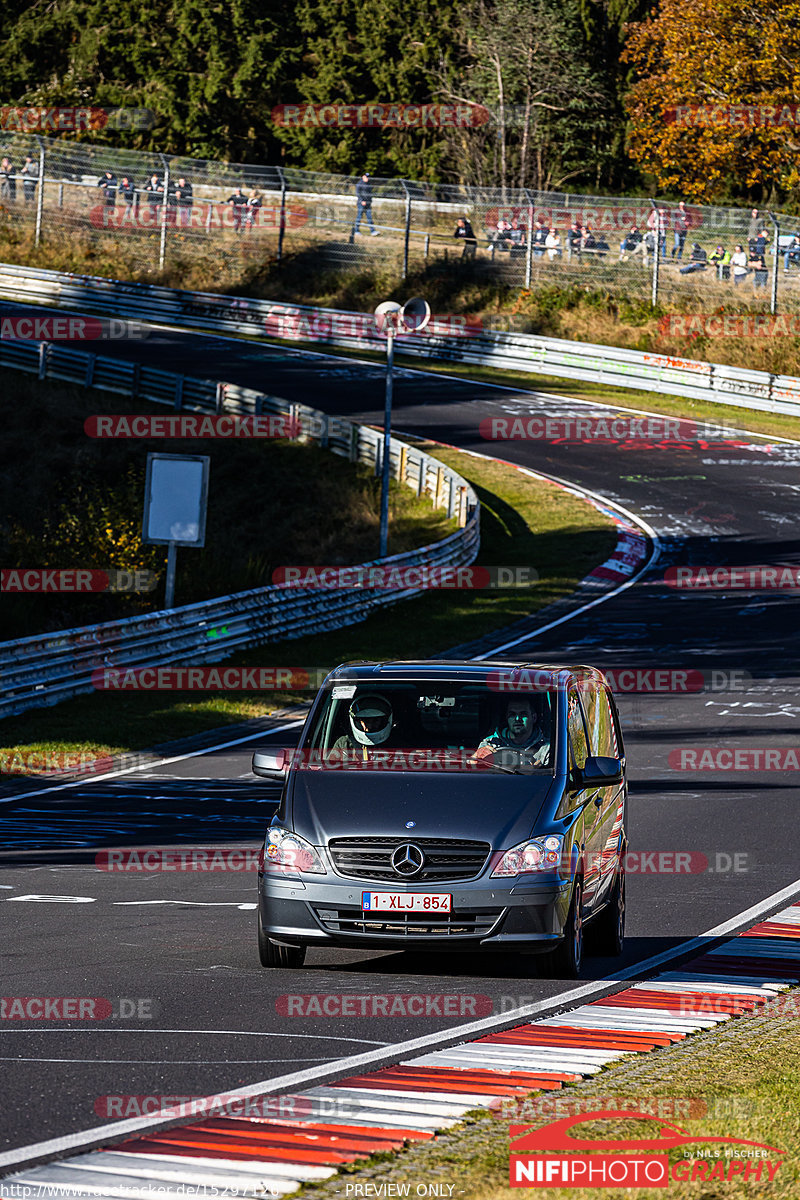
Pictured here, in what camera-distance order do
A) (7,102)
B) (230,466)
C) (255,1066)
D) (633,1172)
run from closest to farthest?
1. (633,1172)
2. (255,1066)
3. (230,466)
4. (7,102)

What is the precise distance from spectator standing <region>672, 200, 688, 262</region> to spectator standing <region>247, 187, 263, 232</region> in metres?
17.1

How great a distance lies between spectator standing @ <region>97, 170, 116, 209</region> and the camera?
61938 millimetres

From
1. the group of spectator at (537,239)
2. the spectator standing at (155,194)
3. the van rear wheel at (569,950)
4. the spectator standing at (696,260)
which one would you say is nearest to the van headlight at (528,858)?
the van rear wheel at (569,950)

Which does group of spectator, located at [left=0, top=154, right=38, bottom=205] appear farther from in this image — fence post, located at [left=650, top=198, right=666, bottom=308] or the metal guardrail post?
fence post, located at [left=650, top=198, right=666, bottom=308]

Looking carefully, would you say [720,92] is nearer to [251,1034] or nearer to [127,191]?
[127,191]

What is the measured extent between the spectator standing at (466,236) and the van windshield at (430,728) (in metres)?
51.1

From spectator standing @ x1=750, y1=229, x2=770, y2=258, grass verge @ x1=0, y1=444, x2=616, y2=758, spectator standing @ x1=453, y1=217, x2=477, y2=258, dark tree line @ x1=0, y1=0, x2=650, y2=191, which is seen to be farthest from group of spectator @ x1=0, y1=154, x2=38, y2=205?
spectator standing @ x1=750, y1=229, x2=770, y2=258

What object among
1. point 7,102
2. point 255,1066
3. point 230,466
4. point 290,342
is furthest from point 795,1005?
point 7,102

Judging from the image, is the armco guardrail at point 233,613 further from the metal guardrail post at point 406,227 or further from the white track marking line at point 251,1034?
the metal guardrail post at point 406,227

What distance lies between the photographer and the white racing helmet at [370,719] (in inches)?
369

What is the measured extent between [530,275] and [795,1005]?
167 ft

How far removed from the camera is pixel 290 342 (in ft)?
188

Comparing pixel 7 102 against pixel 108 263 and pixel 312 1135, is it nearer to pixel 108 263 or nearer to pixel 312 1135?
pixel 108 263

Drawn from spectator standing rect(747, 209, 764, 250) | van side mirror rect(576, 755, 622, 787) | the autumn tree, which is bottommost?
van side mirror rect(576, 755, 622, 787)
